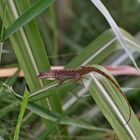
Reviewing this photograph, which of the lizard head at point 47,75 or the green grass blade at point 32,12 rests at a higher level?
the green grass blade at point 32,12

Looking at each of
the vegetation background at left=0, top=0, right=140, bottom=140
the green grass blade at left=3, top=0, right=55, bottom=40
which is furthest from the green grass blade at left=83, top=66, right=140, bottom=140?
the green grass blade at left=3, top=0, right=55, bottom=40

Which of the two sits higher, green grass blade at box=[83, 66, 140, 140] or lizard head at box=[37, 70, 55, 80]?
lizard head at box=[37, 70, 55, 80]

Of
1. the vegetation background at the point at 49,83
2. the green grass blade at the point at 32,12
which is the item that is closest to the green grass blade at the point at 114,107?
the vegetation background at the point at 49,83

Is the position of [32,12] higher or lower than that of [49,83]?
higher

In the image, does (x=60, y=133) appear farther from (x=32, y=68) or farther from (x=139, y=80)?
(x=139, y=80)

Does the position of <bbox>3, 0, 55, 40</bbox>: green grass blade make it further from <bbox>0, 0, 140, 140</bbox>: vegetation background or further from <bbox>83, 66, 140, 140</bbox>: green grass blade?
<bbox>83, 66, 140, 140</bbox>: green grass blade

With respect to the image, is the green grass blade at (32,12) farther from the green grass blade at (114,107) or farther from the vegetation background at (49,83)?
the green grass blade at (114,107)

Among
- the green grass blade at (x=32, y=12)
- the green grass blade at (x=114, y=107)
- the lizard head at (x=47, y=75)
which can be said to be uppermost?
the green grass blade at (x=32, y=12)

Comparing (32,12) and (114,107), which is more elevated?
(32,12)

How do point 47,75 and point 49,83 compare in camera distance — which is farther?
point 49,83

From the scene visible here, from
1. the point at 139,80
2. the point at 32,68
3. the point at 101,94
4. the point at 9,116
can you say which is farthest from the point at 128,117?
the point at 139,80
